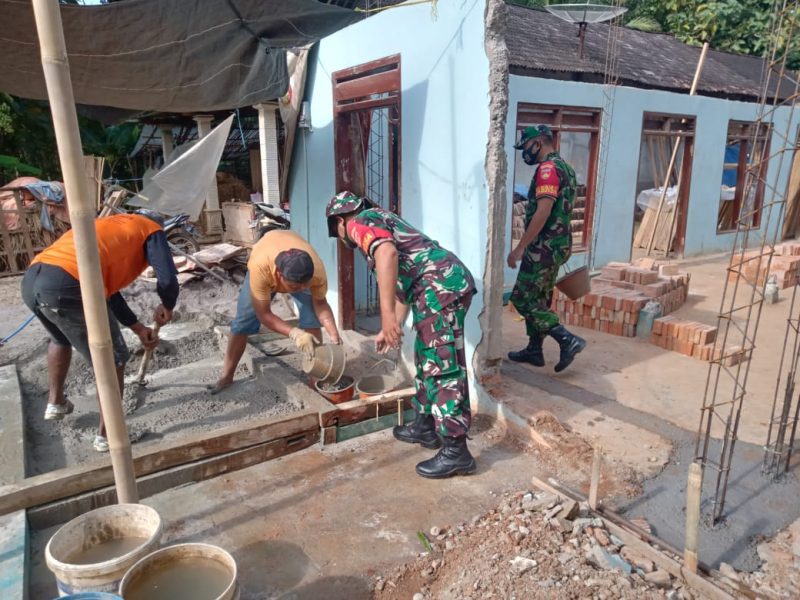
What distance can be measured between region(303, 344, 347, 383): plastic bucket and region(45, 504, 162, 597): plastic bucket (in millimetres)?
1608

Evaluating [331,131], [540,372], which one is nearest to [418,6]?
[331,131]

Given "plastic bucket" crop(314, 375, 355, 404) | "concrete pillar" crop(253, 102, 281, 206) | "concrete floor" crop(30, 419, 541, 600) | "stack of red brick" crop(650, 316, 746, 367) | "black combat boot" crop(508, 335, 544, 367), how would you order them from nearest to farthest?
"concrete floor" crop(30, 419, 541, 600) < "plastic bucket" crop(314, 375, 355, 404) < "black combat boot" crop(508, 335, 544, 367) < "stack of red brick" crop(650, 316, 746, 367) < "concrete pillar" crop(253, 102, 281, 206)

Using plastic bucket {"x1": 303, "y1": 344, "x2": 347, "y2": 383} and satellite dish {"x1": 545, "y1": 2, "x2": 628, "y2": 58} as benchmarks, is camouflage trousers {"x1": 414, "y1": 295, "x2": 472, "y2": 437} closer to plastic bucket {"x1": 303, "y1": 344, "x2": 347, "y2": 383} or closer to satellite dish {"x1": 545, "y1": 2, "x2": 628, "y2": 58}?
plastic bucket {"x1": 303, "y1": 344, "x2": 347, "y2": 383}

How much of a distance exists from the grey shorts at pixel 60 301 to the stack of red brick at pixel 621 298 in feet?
14.6

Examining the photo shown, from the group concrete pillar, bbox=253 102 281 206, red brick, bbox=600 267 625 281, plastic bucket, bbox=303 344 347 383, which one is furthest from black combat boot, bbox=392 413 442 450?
concrete pillar, bbox=253 102 281 206

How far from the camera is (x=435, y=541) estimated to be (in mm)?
2639

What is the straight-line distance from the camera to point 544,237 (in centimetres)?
426

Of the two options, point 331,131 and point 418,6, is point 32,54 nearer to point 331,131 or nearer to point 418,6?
point 331,131

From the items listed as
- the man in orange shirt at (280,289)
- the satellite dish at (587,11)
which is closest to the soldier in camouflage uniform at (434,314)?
the man in orange shirt at (280,289)

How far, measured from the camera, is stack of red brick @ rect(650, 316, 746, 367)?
4.92 meters

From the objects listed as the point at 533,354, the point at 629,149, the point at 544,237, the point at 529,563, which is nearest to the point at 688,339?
the point at 533,354

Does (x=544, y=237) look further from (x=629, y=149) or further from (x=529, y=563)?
(x=629, y=149)

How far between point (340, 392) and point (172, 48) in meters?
2.85

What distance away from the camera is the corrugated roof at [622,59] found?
28.9ft
